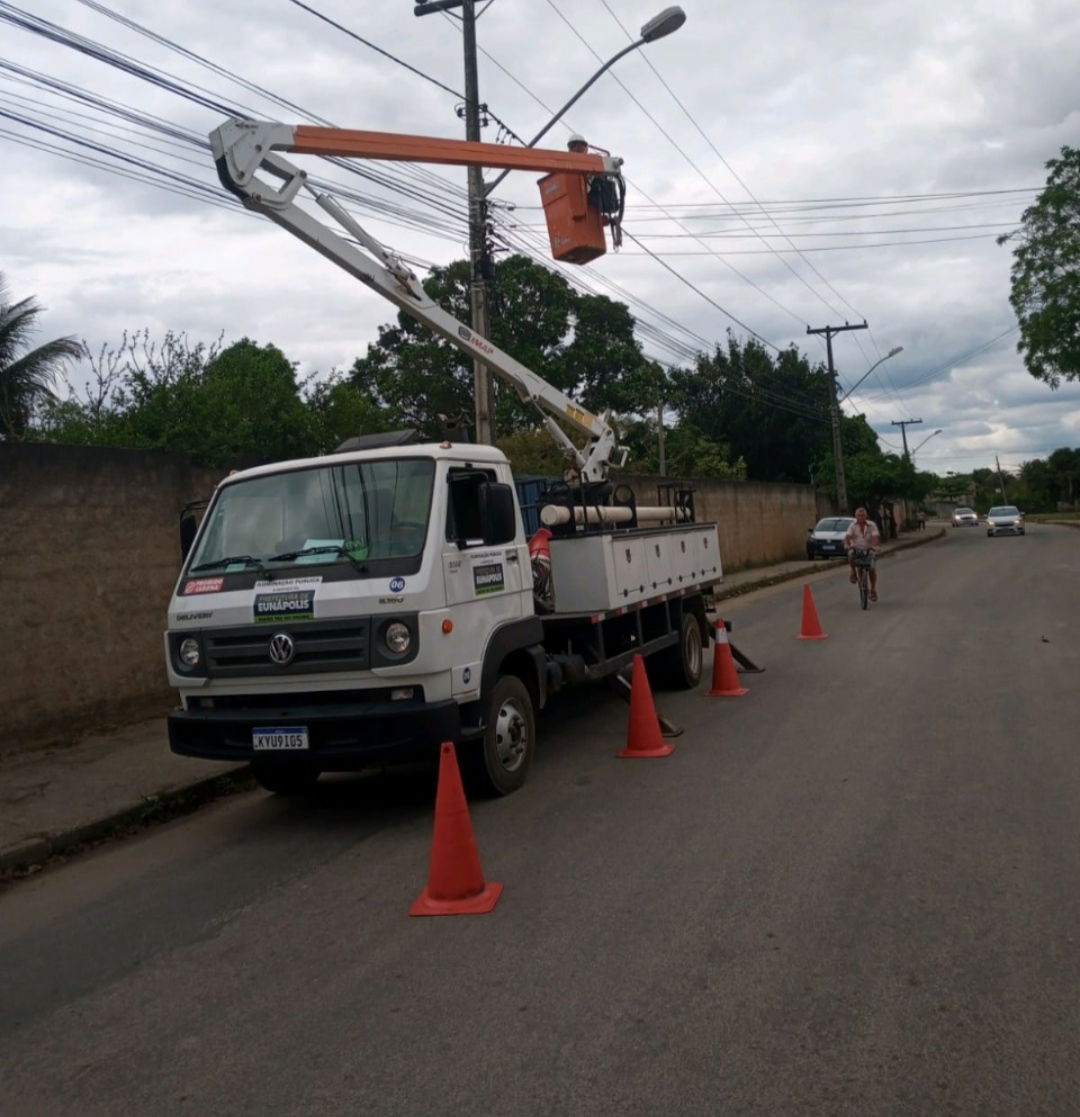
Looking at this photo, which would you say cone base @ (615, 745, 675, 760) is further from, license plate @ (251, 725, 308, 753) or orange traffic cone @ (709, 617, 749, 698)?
license plate @ (251, 725, 308, 753)

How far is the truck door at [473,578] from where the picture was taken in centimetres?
672

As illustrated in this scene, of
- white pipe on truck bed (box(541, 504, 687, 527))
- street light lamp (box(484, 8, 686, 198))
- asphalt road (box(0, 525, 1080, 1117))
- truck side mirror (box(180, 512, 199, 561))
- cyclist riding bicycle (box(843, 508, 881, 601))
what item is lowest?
asphalt road (box(0, 525, 1080, 1117))

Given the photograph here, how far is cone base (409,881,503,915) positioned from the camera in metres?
5.05

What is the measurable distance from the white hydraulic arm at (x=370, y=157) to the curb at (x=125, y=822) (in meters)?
4.10

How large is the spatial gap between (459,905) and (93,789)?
12.9ft

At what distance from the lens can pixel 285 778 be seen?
7.67 meters

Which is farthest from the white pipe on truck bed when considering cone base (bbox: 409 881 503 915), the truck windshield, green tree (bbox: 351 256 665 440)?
green tree (bbox: 351 256 665 440)

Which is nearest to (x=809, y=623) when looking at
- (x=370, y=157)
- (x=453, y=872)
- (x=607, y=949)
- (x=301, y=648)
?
(x=370, y=157)

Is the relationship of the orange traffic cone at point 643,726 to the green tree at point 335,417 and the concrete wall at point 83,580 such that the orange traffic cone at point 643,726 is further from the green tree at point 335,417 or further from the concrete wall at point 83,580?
the green tree at point 335,417

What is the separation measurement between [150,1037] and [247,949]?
0.83 metres

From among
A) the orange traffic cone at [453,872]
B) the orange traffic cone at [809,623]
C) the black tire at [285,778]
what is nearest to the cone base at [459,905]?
the orange traffic cone at [453,872]

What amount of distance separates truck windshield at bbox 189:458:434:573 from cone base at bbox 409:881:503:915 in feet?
7.02

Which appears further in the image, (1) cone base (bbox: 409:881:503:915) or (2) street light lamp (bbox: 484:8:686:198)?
(2) street light lamp (bbox: 484:8:686:198)

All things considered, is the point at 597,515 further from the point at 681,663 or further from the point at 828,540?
the point at 828,540
